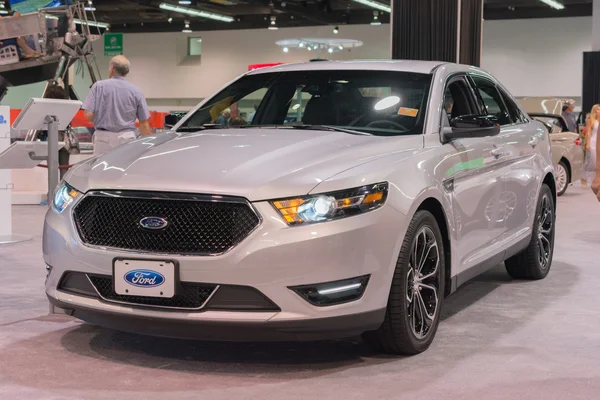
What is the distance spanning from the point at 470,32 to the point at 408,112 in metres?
6.18

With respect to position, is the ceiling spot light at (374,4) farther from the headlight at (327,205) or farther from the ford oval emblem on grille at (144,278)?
the ford oval emblem on grille at (144,278)

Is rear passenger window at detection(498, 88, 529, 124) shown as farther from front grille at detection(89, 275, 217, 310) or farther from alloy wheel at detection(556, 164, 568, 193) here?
→ alloy wheel at detection(556, 164, 568, 193)

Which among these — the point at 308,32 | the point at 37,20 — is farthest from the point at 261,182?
the point at 308,32

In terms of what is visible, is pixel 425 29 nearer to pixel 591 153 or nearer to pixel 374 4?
pixel 591 153

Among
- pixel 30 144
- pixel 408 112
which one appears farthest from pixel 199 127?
pixel 30 144

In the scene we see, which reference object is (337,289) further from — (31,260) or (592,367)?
(31,260)

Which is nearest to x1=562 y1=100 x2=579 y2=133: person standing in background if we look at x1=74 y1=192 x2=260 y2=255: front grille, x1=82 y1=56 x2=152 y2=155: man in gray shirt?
x1=82 y1=56 x2=152 y2=155: man in gray shirt

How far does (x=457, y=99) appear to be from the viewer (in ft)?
18.4

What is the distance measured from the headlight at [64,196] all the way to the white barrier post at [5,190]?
466cm

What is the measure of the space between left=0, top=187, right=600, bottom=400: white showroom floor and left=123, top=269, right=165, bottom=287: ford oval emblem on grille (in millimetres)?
431

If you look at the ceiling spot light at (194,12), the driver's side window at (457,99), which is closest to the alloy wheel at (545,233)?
the driver's side window at (457,99)

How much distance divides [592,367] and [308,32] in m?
32.3

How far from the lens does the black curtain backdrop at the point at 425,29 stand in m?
10.4

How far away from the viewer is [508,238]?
19.1ft
